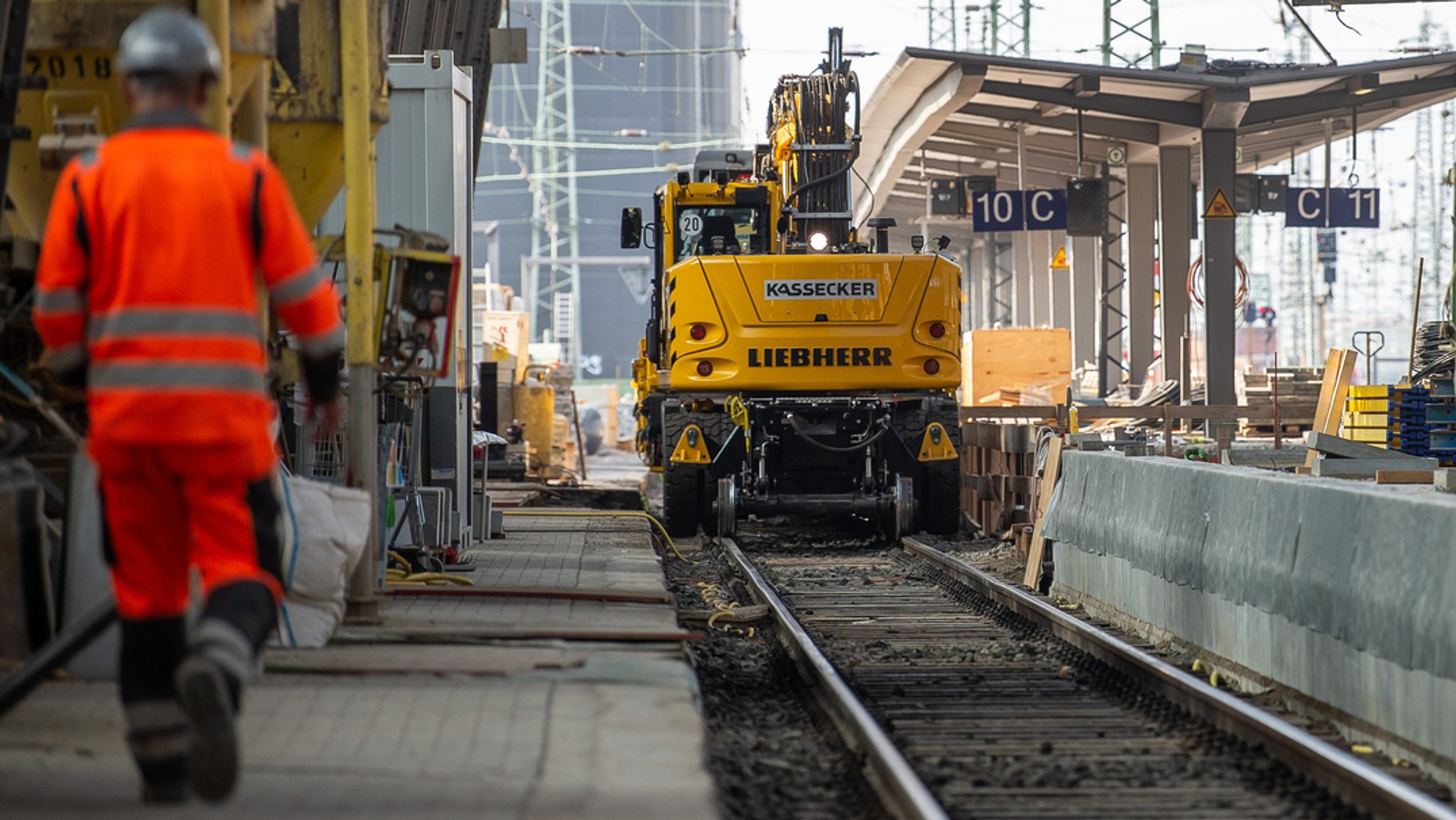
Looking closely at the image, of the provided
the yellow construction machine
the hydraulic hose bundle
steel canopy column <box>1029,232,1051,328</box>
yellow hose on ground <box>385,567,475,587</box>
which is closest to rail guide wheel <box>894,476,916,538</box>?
the yellow construction machine

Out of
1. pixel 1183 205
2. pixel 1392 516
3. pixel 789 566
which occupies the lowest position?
pixel 789 566

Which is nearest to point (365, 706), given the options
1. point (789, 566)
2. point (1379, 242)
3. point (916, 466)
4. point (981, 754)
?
point (981, 754)

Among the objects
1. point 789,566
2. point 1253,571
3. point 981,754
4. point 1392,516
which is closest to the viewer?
point 1392,516

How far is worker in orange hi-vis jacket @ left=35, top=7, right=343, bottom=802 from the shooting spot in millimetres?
4609

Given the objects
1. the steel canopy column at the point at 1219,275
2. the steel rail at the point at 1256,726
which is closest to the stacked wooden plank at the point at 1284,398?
the steel canopy column at the point at 1219,275

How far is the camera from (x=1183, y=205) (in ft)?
102

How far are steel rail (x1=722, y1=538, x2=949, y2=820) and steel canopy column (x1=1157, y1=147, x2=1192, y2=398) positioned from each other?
21471mm

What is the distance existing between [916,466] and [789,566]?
7.64 feet

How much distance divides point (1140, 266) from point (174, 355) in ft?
102

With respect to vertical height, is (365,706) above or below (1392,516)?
below

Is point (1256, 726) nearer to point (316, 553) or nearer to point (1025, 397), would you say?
point (316, 553)

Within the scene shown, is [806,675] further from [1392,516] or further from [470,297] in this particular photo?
[470,297]

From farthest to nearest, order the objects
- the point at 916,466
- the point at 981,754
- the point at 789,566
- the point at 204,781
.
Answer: the point at 916,466
the point at 789,566
the point at 981,754
the point at 204,781

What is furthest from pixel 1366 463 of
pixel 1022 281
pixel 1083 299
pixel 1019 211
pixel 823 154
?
pixel 1022 281
